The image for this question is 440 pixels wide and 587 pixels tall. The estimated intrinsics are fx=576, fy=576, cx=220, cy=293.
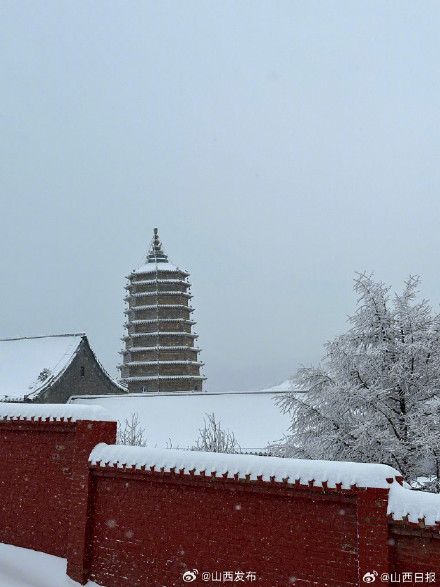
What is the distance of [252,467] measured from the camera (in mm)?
8359

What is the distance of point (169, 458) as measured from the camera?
30.5 ft

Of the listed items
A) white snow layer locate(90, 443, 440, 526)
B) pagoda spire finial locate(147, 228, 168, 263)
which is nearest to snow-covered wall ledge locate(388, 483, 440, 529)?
white snow layer locate(90, 443, 440, 526)

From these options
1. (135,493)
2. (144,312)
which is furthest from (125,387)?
(135,493)

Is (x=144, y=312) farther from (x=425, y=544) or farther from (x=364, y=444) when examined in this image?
(x=425, y=544)

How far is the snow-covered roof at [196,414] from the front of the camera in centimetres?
3064

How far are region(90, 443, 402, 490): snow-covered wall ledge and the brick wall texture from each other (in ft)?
0.35

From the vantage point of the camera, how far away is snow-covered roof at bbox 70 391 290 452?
101ft

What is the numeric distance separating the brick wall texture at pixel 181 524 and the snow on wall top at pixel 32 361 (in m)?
26.4

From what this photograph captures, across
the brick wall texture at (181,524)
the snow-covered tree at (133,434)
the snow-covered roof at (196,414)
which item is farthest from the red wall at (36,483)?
the snow-covered roof at (196,414)

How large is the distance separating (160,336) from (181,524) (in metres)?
35.2

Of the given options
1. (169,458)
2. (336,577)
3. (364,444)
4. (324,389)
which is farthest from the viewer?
(324,389)

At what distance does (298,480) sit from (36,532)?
6.02 metres

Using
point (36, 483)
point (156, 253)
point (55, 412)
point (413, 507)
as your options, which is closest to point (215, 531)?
point (413, 507)

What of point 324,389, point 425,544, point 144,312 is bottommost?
point 425,544
